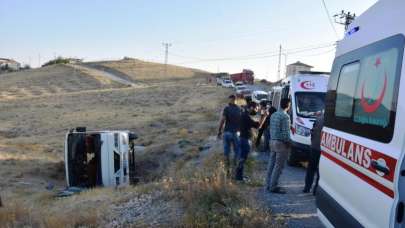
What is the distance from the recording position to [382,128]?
10.9ft

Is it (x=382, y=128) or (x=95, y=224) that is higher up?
(x=382, y=128)

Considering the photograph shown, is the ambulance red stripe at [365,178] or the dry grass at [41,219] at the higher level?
the ambulance red stripe at [365,178]

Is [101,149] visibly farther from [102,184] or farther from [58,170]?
[58,170]

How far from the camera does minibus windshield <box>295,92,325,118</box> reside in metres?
12.5

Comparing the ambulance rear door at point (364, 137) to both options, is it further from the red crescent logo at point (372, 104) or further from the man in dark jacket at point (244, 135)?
the man in dark jacket at point (244, 135)

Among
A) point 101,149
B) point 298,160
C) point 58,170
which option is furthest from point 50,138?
point 298,160

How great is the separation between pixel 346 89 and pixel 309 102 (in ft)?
27.7

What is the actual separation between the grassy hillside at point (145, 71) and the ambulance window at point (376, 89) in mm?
95263

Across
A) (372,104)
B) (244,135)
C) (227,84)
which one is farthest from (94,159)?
(227,84)

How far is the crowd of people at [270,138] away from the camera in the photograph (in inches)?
320

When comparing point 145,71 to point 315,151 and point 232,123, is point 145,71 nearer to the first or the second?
point 232,123

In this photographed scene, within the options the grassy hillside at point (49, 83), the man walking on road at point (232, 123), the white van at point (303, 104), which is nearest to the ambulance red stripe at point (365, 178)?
the man walking on road at point (232, 123)

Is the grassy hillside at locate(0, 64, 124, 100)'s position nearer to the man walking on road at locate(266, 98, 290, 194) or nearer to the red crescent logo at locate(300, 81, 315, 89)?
the red crescent logo at locate(300, 81, 315, 89)

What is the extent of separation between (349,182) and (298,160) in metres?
8.33
